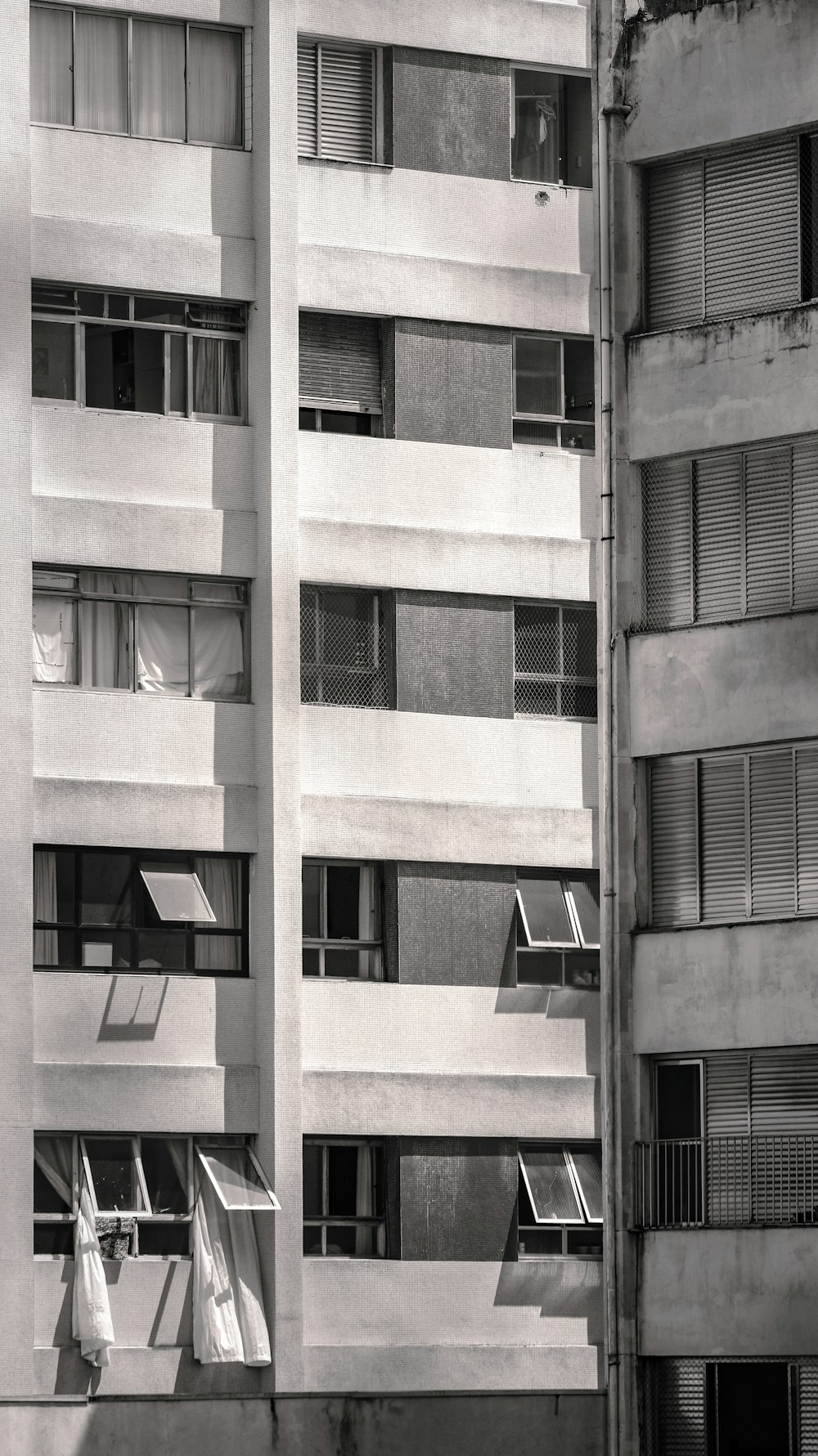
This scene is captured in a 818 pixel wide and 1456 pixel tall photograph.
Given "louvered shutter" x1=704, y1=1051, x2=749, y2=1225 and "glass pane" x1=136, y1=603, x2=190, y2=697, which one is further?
"glass pane" x1=136, y1=603, x2=190, y2=697

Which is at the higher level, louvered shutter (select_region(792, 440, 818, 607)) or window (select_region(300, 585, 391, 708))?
louvered shutter (select_region(792, 440, 818, 607))

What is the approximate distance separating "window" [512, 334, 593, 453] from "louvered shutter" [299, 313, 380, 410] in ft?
6.75

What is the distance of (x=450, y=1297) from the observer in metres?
34.6

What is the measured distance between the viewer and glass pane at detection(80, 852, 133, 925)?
33750mm

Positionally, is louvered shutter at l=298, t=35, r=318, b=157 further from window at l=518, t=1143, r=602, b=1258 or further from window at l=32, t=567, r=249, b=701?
window at l=518, t=1143, r=602, b=1258


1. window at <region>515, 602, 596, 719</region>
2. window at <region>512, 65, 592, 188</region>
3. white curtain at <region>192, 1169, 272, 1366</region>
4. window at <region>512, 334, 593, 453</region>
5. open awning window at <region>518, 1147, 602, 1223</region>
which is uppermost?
window at <region>512, 65, 592, 188</region>

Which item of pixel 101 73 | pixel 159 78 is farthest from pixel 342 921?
pixel 101 73

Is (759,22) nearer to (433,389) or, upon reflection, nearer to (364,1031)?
(433,389)

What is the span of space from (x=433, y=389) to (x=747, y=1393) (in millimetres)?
13727

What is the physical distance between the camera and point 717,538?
3231cm

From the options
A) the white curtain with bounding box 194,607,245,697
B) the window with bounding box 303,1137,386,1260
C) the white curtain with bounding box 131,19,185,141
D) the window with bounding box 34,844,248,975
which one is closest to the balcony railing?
the window with bounding box 303,1137,386,1260

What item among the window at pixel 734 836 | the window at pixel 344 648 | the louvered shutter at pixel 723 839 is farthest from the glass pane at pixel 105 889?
the louvered shutter at pixel 723 839

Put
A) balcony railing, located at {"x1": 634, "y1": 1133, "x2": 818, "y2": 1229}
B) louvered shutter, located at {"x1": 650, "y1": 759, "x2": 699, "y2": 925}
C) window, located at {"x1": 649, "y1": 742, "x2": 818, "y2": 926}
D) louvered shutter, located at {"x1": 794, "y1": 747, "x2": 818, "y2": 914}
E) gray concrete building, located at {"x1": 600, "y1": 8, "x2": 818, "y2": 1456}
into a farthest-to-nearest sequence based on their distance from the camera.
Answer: louvered shutter, located at {"x1": 650, "y1": 759, "x2": 699, "y2": 925}, window, located at {"x1": 649, "y1": 742, "x2": 818, "y2": 926}, louvered shutter, located at {"x1": 794, "y1": 747, "x2": 818, "y2": 914}, gray concrete building, located at {"x1": 600, "y1": 8, "x2": 818, "y2": 1456}, balcony railing, located at {"x1": 634, "y1": 1133, "x2": 818, "y2": 1229}

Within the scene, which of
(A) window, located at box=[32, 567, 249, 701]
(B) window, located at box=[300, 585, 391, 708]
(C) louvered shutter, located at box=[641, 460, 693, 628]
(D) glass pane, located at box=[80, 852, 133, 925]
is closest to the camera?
(C) louvered shutter, located at box=[641, 460, 693, 628]
